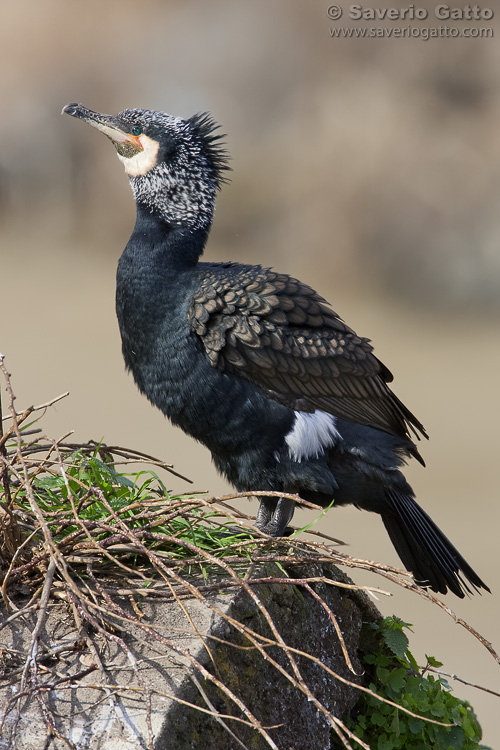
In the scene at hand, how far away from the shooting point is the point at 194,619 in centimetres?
243

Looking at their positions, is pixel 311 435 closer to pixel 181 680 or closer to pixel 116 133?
pixel 181 680

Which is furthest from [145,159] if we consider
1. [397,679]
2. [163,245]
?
[397,679]

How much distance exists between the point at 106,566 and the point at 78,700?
507 mm

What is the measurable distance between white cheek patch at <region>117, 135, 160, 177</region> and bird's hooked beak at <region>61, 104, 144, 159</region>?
0.02m

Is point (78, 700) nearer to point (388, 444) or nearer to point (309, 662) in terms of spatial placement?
point (309, 662)

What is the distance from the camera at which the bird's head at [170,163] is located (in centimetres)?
347

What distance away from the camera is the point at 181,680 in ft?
7.29

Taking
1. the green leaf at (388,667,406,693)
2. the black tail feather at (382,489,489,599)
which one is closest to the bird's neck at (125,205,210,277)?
the black tail feather at (382,489,489,599)

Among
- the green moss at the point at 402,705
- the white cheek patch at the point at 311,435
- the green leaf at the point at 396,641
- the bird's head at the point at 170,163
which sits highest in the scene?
the bird's head at the point at 170,163

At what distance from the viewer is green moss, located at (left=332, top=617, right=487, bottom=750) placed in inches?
114

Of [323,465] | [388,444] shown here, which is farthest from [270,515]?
[388,444]

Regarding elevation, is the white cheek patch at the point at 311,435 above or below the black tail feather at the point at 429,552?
above

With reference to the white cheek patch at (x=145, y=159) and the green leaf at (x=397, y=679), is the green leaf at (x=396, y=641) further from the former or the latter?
the white cheek patch at (x=145, y=159)

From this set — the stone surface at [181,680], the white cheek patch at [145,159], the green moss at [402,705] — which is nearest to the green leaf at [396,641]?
the green moss at [402,705]
